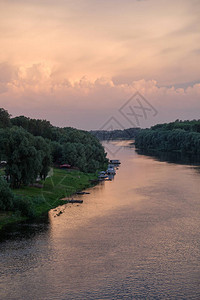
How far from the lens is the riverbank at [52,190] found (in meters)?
51.9

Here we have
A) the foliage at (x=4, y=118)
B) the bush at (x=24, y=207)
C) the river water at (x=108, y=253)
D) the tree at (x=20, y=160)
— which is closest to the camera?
the river water at (x=108, y=253)

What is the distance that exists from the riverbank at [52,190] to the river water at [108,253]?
3.03m

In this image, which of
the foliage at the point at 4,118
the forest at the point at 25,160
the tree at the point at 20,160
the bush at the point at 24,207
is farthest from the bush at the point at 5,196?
the foliage at the point at 4,118

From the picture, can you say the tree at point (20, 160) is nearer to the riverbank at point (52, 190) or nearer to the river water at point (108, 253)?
the riverbank at point (52, 190)

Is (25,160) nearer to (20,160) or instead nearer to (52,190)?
(20,160)

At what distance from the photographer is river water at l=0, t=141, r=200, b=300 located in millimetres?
31312

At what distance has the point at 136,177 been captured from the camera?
94.2m

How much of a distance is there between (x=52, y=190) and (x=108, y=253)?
3356 centimetres

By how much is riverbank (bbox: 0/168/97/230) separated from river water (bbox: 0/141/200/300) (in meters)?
3.03

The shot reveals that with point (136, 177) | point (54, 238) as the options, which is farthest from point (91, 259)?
point (136, 177)

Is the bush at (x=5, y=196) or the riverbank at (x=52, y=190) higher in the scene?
the bush at (x=5, y=196)

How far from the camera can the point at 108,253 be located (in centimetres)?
3869

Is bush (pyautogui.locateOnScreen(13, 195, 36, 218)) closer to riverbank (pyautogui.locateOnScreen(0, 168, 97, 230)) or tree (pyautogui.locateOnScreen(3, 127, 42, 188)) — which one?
riverbank (pyautogui.locateOnScreen(0, 168, 97, 230))

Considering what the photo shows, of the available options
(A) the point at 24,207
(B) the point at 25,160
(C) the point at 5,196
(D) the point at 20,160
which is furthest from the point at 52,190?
(C) the point at 5,196
